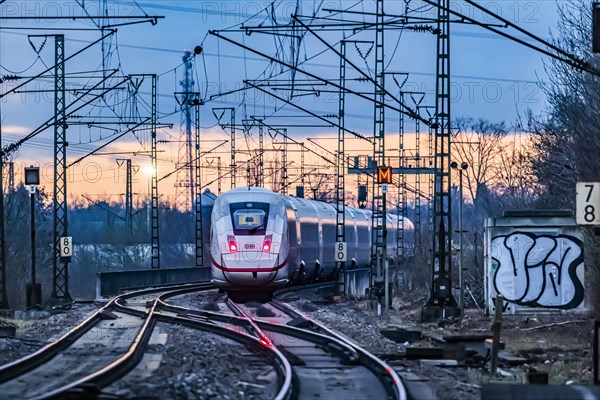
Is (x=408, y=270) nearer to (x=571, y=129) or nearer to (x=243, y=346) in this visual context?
(x=571, y=129)

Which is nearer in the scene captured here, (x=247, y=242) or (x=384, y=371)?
(x=384, y=371)

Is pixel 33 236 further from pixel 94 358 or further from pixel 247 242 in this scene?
pixel 94 358

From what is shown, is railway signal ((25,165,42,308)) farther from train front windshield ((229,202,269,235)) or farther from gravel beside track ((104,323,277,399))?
gravel beside track ((104,323,277,399))

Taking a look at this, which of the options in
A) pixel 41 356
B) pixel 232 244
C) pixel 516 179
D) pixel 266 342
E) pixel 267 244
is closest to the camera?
pixel 41 356

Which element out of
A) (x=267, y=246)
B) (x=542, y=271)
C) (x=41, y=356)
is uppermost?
(x=267, y=246)

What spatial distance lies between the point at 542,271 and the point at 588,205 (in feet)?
38.7

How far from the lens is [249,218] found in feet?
120

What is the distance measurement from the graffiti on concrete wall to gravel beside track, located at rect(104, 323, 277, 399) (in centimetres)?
829

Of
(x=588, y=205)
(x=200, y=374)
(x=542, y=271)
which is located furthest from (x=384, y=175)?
(x=200, y=374)

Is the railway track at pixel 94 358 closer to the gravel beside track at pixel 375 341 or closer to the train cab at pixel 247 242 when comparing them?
the gravel beside track at pixel 375 341

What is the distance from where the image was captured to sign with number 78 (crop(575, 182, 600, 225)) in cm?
1584

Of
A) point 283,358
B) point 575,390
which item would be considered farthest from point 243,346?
point 575,390

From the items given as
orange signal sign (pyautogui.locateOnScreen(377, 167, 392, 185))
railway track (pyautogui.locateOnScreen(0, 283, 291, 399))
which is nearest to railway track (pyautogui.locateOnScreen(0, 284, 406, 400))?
railway track (pyautogui.locateOnScreen(0, 283, 291, 399))

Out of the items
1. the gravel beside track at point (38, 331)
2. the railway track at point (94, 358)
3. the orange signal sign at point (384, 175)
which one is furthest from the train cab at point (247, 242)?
the orange signal sign at point (384, 175)
